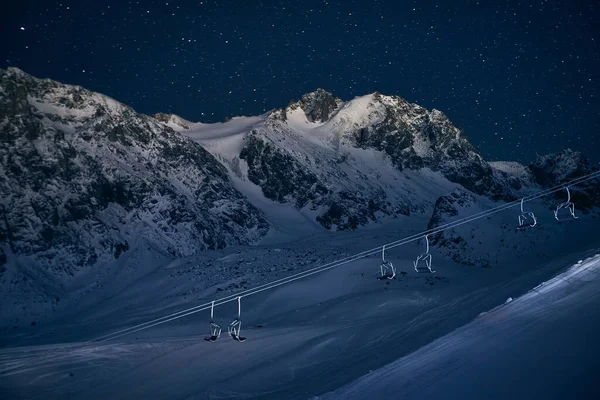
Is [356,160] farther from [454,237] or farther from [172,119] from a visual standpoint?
[454,237]

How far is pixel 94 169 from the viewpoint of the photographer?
187 feet

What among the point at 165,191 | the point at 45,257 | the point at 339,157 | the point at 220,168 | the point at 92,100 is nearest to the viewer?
the point at 45,257


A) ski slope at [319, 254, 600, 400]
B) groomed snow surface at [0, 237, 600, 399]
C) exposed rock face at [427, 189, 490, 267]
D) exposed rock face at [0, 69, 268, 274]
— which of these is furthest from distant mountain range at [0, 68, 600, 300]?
ski slope at [319, 254, 600, 400]

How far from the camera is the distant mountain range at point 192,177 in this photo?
47625 mm

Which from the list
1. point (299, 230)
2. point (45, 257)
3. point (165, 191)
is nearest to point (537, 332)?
point (45, 257)

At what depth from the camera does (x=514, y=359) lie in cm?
675

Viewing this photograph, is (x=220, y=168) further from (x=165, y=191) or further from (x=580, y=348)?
(x=580, y=348)

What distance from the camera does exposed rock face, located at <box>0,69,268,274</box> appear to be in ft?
152

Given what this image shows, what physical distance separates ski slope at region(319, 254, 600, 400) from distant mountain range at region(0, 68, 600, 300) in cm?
3386

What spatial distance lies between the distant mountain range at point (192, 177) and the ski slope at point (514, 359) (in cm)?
3386

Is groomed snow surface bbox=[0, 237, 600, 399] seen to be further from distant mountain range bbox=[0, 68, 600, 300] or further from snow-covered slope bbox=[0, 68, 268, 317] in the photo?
distant mountain range bbox=[0, 68, 600, 300]

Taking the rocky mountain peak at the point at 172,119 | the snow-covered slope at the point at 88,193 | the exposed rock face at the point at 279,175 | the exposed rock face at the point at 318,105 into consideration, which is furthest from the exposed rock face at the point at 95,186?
the exposed rock face at the point at 318,105

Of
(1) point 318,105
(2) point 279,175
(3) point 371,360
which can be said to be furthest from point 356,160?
(3) point 371,360

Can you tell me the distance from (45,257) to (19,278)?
17.2ft
